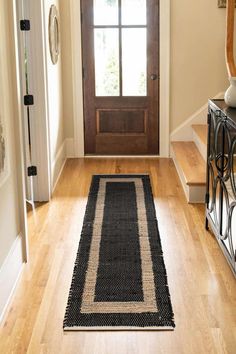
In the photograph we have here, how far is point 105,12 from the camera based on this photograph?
643cm

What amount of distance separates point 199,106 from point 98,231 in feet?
8.94

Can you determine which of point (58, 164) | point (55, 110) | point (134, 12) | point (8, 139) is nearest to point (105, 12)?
point (134, 12)

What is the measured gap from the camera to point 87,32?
21.3ft

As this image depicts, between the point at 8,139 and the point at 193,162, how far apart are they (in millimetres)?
2675

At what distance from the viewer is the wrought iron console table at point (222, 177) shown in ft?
11.5

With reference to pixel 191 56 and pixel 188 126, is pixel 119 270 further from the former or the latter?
pixel 191 56

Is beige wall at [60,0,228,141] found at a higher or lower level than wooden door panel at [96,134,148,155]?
higher

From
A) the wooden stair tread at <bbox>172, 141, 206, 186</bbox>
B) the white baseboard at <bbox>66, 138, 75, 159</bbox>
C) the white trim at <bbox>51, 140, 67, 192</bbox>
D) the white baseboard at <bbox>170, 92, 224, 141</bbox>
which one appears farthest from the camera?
the white baseboard at <bbox>66, 138, 75, 159</bbox>

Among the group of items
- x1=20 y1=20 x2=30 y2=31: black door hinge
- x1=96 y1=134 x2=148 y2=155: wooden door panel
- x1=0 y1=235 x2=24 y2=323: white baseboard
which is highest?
x1=20 y1=20 x2=30 y2=31: black door hinge

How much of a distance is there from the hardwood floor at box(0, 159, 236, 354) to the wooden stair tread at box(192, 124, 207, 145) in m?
0.77

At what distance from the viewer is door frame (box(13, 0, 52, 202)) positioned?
4.94 meters

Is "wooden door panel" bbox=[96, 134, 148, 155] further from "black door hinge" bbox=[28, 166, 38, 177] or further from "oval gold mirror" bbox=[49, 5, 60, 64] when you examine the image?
"black door hinge" bbox=[28, 166, 38, 177]

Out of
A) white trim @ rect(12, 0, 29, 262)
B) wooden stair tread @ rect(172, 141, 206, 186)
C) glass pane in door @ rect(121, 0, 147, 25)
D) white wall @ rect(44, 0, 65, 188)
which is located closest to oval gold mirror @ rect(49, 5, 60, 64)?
white wall @ rect(44, 0, 65, 188)

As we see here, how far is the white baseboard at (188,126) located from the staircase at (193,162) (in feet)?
0.20
